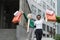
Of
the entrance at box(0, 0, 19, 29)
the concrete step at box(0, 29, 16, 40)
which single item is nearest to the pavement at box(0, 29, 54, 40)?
the concrete step at box(0, 29, 16, 40)

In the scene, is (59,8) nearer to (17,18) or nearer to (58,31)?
(58,31)

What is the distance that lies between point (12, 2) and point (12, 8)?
0.67 m

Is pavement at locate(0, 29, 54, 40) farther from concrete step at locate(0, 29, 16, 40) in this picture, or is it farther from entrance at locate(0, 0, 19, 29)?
entrance at locate(0, 0, 19, 29)

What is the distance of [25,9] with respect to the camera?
67.4 feet

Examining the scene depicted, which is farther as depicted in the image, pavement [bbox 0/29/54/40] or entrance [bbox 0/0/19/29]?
entrance [bbox 0/0/19/29]

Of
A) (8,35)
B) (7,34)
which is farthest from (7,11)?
(8,35)

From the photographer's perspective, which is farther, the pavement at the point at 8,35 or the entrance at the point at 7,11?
the entrance at the point at 7,11

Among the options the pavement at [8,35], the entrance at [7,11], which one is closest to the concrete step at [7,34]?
the pavement at [8,35]

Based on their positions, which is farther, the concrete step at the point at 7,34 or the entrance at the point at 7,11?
the entrance at the point at 7,11

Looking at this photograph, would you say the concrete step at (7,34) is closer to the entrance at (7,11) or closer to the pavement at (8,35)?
the pavement at (8,35)

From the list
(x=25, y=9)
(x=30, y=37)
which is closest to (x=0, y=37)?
(x=30, y=37)

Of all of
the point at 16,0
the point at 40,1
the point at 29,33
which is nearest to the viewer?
the point at 29,33

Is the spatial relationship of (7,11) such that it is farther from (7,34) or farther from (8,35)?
(8,35)

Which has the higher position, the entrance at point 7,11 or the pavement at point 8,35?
the entrance at point 7,11
